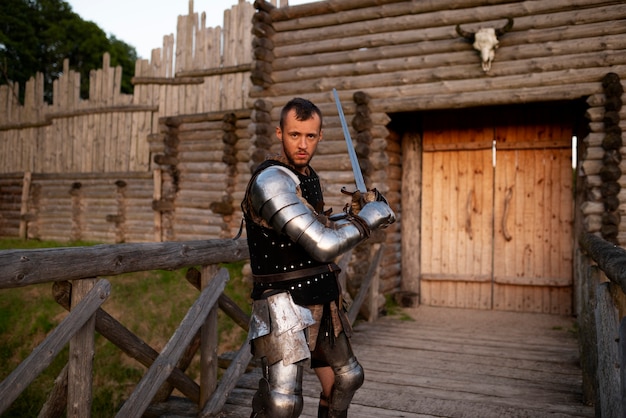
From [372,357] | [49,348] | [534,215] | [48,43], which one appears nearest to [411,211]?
[534,215]

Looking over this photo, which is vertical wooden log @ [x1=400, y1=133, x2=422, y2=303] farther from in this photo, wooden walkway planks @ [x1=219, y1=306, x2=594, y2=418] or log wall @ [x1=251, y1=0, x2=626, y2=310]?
wooden walkway planks @ [x1=219, y1=306, x2=594, y2=418]

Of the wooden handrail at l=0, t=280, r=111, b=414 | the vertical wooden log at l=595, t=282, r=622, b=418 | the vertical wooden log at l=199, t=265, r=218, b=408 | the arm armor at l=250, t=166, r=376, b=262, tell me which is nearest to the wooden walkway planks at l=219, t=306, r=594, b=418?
the vertical wooden log at l=199, t=265, r=218, b=408

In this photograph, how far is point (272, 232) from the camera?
2531mm

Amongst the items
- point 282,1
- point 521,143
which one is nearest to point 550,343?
point 521,143

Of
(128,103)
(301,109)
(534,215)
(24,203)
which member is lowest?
(534,215)

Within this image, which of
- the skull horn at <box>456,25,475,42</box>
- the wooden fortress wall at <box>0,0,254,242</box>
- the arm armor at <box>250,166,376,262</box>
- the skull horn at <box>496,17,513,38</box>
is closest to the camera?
the arm armor at <box>250,166,376,262</box>

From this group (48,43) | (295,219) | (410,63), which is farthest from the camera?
(48,43)

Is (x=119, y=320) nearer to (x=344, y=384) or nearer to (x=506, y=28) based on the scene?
(x=344, y=384)

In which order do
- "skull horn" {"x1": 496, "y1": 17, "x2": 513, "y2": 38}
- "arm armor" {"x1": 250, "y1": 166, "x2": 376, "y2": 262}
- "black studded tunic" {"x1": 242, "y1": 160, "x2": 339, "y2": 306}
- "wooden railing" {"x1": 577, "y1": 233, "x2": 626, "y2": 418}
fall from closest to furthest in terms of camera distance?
1. "arm armor" {"x1": 250, "y1": 166, "x2": 376, "y2": 262}
2. "wooden railing" {"x1": 577, "y1": 233, "x2": 626, "y2": 418}
3. "black studded tunic" {"x1": 242, "y1": 160, "x2": 339, "y2": 306}
4. "skull horn" {"x1": 496, "y1": 17, "x2": 513, "y2": 38}

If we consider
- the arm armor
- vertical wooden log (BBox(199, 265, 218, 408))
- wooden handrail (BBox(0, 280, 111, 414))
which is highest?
the arm armor

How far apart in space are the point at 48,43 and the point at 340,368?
27445 mm

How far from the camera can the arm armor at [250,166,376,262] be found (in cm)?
229

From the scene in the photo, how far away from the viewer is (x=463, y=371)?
4867 millimetres

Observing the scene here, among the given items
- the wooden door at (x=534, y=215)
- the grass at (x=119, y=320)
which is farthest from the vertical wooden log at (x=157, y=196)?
the wooden door at (x=534, y=215)
